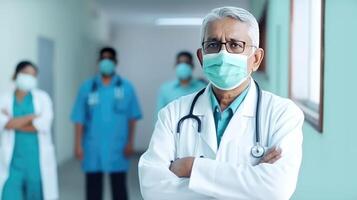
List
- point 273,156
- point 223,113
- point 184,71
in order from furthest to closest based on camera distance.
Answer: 1. point 184,71
2. point 223,113
3. point 273,156

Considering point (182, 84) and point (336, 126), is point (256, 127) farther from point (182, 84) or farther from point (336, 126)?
point (182, 84)

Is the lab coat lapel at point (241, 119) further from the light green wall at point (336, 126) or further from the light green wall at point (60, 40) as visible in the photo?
the light green wall at point (60, 40)

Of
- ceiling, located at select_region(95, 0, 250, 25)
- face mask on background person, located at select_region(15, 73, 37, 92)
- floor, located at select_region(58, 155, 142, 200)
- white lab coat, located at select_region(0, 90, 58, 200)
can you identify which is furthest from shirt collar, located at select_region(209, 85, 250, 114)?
ceiling, located at select_region(95, 0, 250, 25)

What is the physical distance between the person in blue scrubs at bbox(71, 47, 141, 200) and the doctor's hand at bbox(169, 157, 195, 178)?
2.37 meters

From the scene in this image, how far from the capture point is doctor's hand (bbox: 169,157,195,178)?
1424mm

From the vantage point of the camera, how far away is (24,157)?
3.42 meters

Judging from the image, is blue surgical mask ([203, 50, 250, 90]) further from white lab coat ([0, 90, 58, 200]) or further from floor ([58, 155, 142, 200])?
floor ([58, 155, 142, 200])

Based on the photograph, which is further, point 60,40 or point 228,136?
point 60,40

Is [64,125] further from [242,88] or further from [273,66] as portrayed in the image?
[242,88]

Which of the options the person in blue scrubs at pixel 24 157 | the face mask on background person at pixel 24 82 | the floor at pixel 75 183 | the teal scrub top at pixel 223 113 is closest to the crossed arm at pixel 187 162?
the teal scrub top at pixel 223 113

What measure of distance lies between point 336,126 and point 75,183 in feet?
12.8

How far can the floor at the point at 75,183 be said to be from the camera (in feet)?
15.8

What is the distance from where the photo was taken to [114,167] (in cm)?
383

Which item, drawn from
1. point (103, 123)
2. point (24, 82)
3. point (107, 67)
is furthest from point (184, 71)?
point (24, 82)
